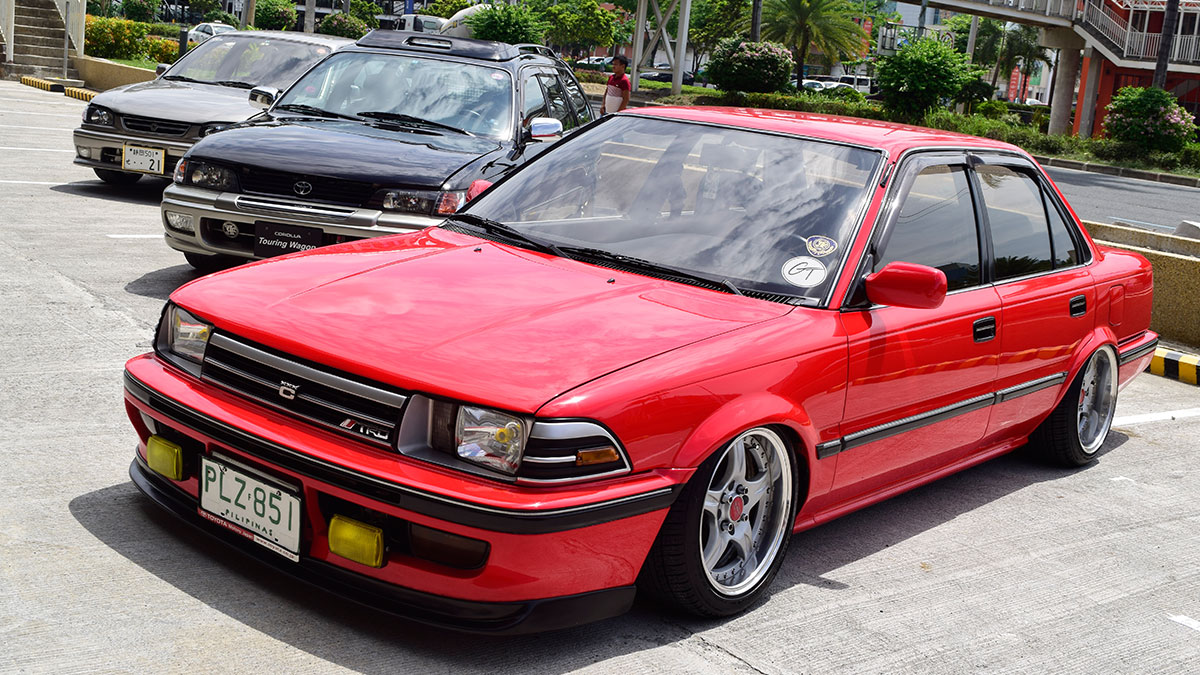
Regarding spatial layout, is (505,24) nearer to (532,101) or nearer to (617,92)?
(617,92)

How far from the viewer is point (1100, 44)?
142ft

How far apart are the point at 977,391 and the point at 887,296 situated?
0.93 meters

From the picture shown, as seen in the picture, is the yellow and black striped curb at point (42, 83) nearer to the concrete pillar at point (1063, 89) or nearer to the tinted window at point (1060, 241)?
the tinted window at point (1060, 241)

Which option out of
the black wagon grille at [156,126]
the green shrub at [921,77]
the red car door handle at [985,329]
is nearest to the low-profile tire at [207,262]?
the black wagon grille at [156,126]

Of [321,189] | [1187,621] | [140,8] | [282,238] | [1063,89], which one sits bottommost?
[1187,621]

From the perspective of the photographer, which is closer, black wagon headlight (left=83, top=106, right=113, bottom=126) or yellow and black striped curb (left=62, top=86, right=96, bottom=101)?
black wagon headlight (left=83, top=106, right=113, bottom=126)

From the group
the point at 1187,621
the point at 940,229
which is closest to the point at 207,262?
the point at 940,229

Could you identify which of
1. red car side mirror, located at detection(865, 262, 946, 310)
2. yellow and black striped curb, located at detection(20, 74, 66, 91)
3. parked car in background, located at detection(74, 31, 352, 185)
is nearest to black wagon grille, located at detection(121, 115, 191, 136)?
parked car in background, located at detection(74, 31, 352, 185)

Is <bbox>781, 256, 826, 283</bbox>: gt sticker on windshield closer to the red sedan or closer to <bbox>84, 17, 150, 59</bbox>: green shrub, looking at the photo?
the red sedan

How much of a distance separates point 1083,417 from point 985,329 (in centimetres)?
145

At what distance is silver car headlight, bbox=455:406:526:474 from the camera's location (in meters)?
2.97

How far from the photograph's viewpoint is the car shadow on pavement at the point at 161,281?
6.86 meters

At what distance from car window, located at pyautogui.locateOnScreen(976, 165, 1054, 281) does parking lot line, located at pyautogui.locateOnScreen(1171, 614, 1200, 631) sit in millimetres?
1405

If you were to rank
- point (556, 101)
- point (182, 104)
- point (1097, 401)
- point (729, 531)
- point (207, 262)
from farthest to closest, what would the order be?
point (182, 104) → point (556, 101) → point (207, 262) → point (1097, 401) → point (729, 531)
